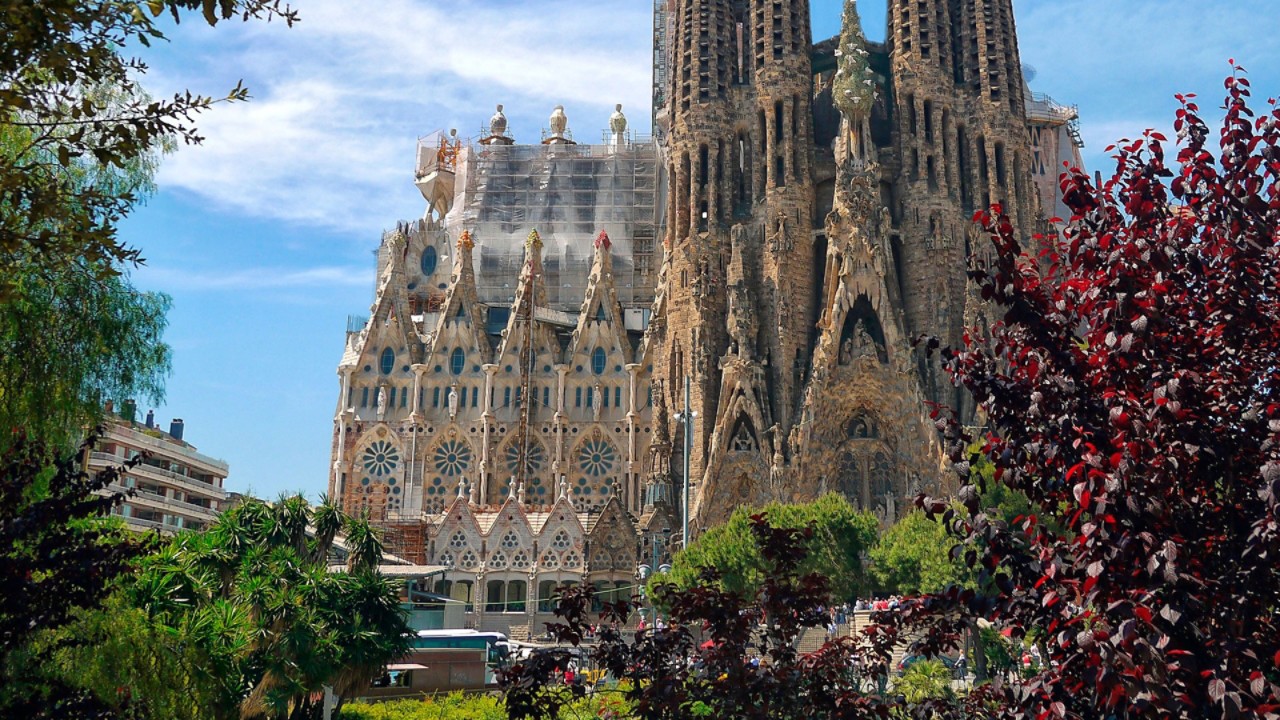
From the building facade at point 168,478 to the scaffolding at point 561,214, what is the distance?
2129 centimetres

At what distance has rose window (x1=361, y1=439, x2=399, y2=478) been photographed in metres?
58.2

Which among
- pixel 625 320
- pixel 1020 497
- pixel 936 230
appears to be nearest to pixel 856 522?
pixel 1020 497

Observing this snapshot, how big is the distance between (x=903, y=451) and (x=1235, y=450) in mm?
43221

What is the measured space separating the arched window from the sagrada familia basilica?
0.78ft

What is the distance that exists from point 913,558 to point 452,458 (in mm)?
27557

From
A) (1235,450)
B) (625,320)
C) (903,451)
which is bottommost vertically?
(1235,450)

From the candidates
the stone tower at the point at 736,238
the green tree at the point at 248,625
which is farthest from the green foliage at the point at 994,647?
the stone tower at the point at 736,238

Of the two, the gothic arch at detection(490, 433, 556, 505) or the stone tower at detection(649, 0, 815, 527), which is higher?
the stone tower at detection(649, 0, 815, 527)

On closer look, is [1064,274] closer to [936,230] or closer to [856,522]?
[856,522]

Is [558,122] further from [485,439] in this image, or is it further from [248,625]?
[248,625]

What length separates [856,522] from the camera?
1641 inches

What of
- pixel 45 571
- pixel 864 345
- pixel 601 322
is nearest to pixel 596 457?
pixel 601 322

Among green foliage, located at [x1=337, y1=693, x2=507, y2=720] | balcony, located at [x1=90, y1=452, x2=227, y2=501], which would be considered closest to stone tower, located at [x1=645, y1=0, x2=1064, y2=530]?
green foliage, located at [x1=337, y1=693, x2=507, y2=720]

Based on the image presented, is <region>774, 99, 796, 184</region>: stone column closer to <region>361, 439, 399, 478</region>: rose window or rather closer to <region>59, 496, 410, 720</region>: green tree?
<region>361, 439, 399, 478</region>: rose window
